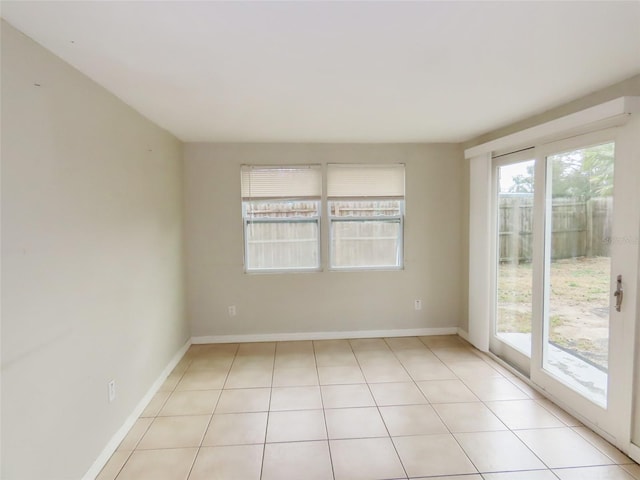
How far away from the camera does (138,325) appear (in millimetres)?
2715

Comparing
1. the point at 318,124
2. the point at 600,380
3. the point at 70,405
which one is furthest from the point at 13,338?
the point at 600,380

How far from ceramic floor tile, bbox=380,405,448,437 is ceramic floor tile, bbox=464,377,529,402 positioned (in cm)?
55

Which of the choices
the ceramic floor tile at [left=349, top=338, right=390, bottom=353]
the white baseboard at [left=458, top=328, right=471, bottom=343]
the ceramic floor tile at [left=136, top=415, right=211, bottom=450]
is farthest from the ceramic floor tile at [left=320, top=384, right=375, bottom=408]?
the white baseboard at [left=458, top=328, right=471, bottom=343]

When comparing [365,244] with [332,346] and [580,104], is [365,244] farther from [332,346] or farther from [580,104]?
[580,104]

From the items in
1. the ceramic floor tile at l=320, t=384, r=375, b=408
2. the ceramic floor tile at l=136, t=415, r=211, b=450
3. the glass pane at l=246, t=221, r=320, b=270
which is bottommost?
the ceramic floor tile at l=136, t=415, r=211, b=450

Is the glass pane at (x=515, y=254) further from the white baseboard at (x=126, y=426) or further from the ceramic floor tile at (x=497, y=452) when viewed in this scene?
the white baseboard at (x=126, y=426)

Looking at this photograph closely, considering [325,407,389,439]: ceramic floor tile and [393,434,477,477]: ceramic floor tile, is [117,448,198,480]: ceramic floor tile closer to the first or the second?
[325,407,389,439]: ceramic floor tile

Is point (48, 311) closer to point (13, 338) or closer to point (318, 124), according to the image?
point (13, 338)

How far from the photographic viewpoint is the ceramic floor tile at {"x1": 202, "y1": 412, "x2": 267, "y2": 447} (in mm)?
2344

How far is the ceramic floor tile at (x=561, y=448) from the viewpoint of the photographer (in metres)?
2.11

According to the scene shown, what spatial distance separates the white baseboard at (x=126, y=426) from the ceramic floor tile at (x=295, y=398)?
1.02 m

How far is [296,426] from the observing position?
2.50 metres

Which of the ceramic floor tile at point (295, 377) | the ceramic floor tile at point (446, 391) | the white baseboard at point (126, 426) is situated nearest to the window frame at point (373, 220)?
the ceramic floor tile at point (295, 377)

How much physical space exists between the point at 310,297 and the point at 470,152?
8.02 feet
